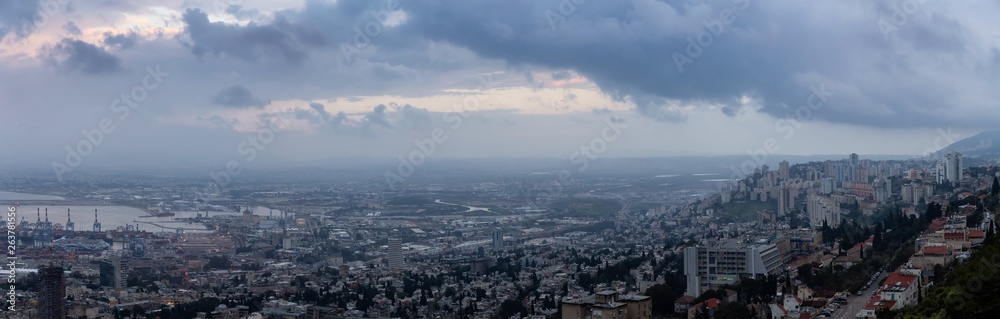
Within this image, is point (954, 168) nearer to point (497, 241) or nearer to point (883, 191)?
point (883, 191)

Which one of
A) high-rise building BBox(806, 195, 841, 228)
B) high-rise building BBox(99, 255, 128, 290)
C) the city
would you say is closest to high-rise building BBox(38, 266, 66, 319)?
the city

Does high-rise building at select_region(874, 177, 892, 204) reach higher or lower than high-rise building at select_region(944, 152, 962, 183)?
lower

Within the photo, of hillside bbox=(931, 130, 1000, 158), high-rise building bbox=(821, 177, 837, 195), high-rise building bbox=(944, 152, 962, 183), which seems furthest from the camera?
hillside bbox=(931, 130, 1000, 158)

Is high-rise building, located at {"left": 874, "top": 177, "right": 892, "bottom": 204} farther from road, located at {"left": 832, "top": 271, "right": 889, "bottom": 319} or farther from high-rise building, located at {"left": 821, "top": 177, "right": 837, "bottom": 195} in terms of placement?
road, located at {"left": 832, "top": 271, "right": 889, "bottom": 319}

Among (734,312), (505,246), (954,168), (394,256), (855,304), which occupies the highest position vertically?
(954,168)

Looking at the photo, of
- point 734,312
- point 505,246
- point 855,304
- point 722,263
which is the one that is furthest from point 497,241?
point 855,304

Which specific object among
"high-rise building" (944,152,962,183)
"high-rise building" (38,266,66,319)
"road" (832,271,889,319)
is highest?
"high-rise building" (944,152,962,183)
